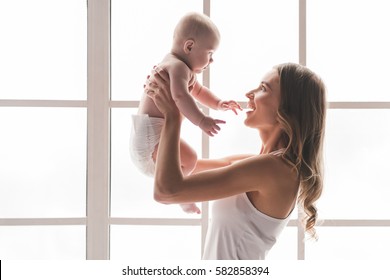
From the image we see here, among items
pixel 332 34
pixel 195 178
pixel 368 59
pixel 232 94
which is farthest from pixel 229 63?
pixel 195 178

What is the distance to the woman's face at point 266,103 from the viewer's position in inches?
65.1

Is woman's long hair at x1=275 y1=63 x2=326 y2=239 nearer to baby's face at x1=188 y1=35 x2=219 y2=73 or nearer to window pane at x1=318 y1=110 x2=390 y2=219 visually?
baby's face at x1=188 y1=35 x2=219 y2=73

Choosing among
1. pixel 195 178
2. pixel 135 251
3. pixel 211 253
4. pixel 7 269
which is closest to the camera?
pixel 195 178

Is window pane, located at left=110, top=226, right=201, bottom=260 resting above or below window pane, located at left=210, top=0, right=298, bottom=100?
below

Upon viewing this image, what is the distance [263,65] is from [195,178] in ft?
2.45

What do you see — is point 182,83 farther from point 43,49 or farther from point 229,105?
point 43,49

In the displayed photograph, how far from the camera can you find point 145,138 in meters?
1.68

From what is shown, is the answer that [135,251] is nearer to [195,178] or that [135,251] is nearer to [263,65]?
[195,178]

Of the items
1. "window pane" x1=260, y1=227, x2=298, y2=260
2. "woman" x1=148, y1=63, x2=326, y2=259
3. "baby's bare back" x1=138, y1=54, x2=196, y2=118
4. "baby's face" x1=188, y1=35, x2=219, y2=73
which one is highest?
"baby's face" x1=188, y1=35, x2=219, y2=73

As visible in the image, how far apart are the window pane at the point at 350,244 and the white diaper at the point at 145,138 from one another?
86cm

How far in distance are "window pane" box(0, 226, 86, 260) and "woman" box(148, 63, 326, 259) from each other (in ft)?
2.27

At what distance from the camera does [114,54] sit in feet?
6.90

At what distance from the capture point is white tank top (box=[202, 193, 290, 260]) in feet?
5.37

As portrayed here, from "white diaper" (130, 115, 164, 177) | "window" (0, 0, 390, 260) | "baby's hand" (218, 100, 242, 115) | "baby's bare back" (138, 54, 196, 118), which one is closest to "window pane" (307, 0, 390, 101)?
"window" (0, 0, 390, 260)
